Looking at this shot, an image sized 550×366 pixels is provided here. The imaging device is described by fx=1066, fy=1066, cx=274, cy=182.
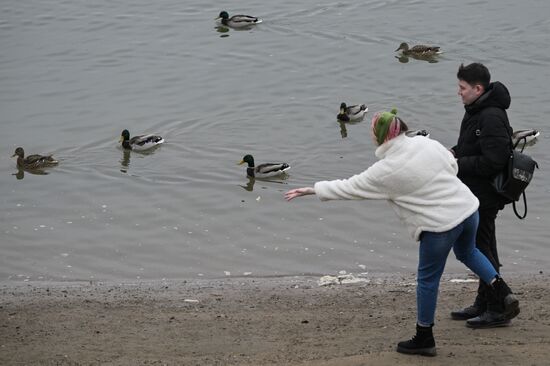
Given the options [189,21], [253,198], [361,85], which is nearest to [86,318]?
[253,198]

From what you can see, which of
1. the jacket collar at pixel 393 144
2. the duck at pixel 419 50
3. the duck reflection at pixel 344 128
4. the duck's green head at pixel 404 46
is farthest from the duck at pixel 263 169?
the jacket collar at pixel 393 144

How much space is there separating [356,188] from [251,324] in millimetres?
2153

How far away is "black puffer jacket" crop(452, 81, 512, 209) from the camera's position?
24.9ft

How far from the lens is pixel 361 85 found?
64.1 ft

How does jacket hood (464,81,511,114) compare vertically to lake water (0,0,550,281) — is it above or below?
above

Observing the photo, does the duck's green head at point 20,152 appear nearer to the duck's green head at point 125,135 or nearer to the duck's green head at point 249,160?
the duck's green head at point 125,135

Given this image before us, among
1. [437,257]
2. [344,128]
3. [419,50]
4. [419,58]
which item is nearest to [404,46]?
[419,50]

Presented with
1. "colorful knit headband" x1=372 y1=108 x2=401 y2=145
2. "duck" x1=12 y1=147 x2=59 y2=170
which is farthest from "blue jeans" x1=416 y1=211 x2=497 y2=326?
"duck" x1=12 y1=147 x2=59 y2=170

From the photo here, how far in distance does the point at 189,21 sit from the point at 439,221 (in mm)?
18236

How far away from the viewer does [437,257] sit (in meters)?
7.12

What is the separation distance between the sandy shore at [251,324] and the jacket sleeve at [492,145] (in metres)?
1.27

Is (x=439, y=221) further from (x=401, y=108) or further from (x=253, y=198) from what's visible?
(x=401, y=108)

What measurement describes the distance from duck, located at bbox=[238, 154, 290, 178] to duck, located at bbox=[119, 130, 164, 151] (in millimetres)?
1626

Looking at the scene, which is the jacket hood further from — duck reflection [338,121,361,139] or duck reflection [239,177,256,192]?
duck reflection [338,121,361,139]
